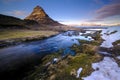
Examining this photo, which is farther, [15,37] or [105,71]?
[15,37]

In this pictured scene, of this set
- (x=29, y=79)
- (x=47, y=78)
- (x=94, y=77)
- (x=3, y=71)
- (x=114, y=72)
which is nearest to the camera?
(x=94, y=77)

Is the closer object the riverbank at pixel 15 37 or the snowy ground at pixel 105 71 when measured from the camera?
the snowy ground at pixel 105 71

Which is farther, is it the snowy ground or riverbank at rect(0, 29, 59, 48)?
riverbank at rect(0, 29, 59, 48)

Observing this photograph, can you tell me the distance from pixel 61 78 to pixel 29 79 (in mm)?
6758

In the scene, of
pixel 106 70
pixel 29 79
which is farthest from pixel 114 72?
pixel 29 79

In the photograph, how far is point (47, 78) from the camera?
704 inches

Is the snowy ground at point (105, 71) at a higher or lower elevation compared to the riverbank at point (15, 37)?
higher

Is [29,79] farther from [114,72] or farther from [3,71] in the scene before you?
[114,72]

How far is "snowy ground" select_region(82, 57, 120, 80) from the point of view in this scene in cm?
1504

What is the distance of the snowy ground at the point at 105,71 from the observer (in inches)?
592

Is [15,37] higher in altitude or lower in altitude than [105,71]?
lower

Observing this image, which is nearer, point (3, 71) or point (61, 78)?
point (61, 78)

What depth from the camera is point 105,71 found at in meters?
16.5

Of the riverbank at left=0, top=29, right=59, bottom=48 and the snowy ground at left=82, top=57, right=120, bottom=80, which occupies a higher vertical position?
the snowy ground at left=82, top=57, right=120, bottom=80
